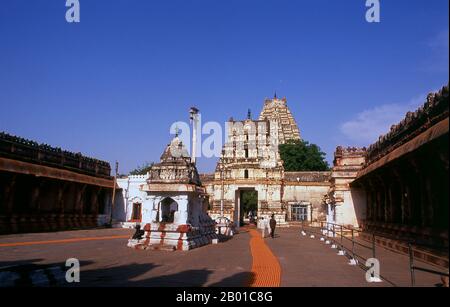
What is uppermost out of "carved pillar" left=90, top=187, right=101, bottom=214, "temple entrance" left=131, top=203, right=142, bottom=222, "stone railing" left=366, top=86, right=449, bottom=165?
"stone railing" left=366, top=86, right=449, bottom=165

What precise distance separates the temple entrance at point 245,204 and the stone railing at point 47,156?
14444mm

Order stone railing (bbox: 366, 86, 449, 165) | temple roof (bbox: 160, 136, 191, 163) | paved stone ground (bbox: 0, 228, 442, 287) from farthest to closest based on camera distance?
temple roof (bbox: 160, 136, 191, 163) → stone railing (bbox: 366, 86, 449, 165) → paved stone ground (bbox: 0, 228, 442, 287)

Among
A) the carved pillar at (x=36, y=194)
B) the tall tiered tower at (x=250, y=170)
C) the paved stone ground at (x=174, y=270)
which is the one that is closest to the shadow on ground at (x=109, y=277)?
the paved stone ground at (x=174, y=270)

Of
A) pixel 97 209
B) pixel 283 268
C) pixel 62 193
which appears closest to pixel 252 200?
pixel 97 209

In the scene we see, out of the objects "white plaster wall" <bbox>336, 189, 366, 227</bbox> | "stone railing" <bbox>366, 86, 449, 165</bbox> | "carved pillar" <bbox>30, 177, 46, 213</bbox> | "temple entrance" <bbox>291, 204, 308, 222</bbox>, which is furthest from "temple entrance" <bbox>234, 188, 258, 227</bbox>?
"stone railing" <bbox>366, 86, 449, 165</bbox>

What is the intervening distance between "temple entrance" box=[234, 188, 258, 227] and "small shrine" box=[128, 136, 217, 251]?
23175mm

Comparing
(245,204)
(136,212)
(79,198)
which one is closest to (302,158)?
(245,204)

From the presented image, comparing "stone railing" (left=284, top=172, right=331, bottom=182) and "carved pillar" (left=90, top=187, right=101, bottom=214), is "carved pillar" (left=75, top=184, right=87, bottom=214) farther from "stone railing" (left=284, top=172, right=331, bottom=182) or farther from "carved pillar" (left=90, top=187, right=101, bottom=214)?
"stone railing" (left=284, top=172, right=331, bottom=182)

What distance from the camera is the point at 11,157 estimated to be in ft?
72.7

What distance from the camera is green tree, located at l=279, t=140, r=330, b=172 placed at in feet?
181

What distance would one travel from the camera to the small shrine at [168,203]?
14328 mm

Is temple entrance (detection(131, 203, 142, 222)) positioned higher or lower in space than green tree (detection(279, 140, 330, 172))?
lower

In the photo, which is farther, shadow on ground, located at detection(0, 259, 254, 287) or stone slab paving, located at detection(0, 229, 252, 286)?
stone slab paving, located at detection(0, 229, 252, 286)

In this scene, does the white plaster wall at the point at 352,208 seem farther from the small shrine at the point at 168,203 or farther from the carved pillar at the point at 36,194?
the carved pillar at the point at 36,194
